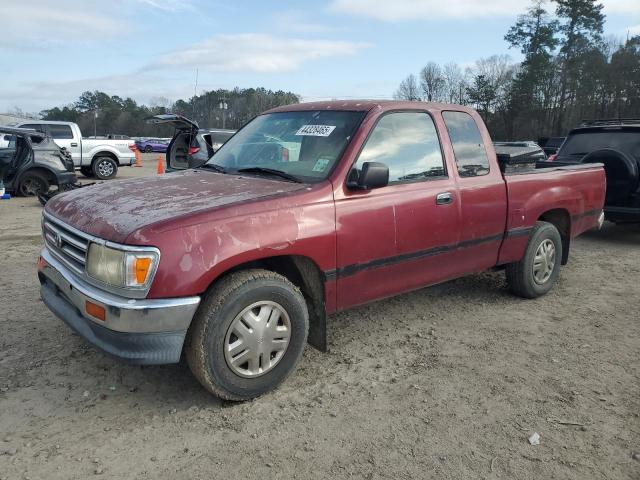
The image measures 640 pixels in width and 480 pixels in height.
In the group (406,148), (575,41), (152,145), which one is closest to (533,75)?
(575,41)

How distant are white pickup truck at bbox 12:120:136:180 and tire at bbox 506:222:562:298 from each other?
49.4 feet

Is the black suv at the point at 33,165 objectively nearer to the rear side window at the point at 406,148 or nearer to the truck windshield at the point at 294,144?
the truck windshield at the point at 294,144

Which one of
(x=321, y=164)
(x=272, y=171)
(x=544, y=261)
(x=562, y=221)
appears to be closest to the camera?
(x=321, y=164)

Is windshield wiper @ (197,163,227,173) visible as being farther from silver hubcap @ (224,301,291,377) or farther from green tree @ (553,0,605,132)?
green tree @ (553,0,605,132)

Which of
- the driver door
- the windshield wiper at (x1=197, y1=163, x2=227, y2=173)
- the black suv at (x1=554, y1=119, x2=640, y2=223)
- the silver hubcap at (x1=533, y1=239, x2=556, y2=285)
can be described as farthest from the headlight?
the black suv at (x1=554, y1=119, x2=640, y2=223)

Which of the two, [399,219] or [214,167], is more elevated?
[214,167]

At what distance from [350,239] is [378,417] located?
1115mm

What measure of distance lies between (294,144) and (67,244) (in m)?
1.71

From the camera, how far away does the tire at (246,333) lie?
2842 millimetres

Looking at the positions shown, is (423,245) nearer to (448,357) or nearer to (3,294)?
(448,357)

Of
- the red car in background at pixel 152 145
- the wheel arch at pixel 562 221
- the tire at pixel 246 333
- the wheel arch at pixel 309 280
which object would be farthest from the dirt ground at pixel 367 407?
the red car in background at pixel 152 145

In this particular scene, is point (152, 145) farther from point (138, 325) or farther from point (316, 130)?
point (138, 325)

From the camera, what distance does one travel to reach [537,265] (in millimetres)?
5004

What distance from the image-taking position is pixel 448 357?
3.76 meters
